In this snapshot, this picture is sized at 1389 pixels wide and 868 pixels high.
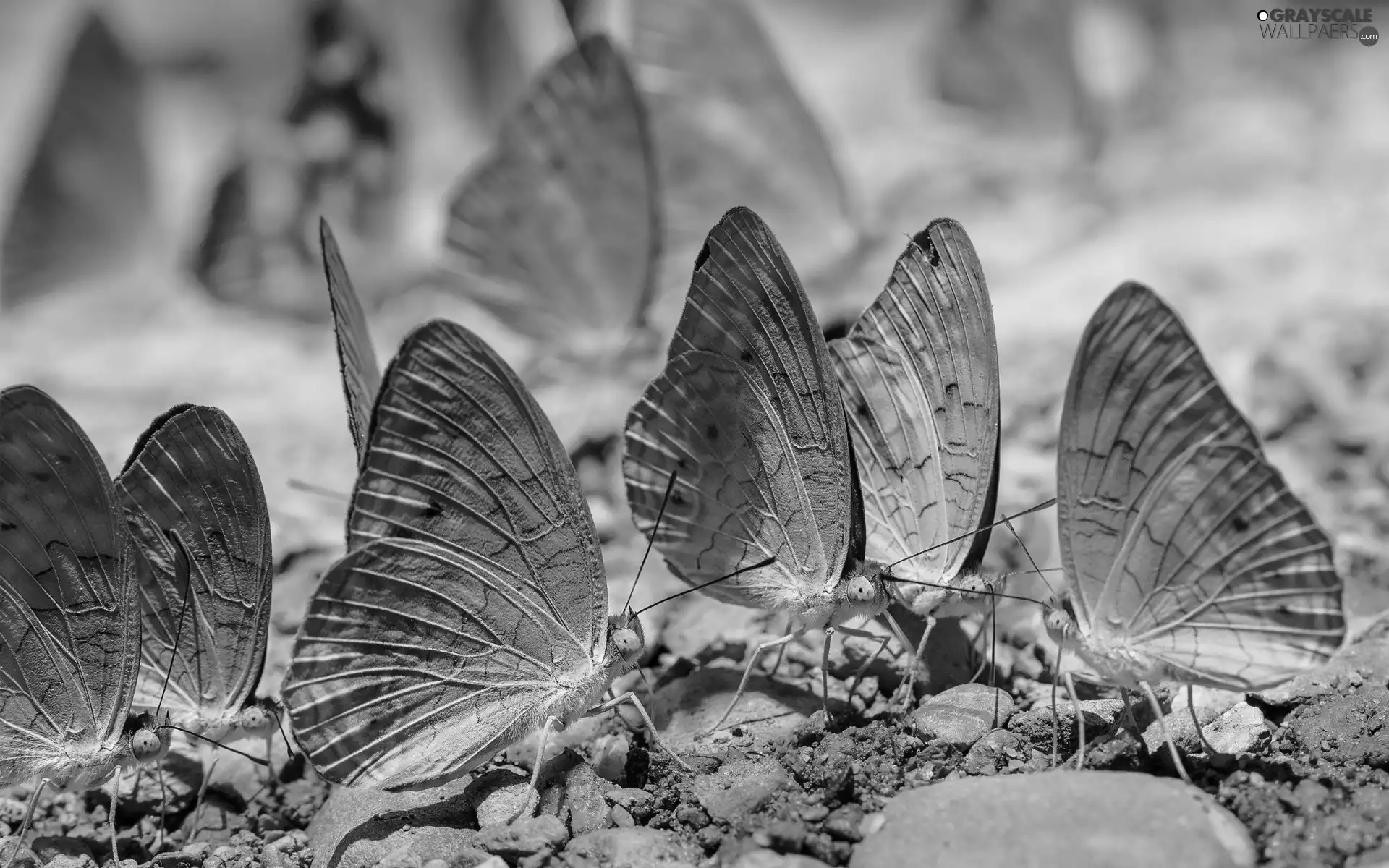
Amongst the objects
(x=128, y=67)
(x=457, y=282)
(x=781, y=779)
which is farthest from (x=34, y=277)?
(x=781, y=779)

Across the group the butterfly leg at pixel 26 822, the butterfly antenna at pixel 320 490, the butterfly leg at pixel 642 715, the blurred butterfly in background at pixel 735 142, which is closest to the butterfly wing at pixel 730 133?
the blurred butterfly in background at pixel 735 142

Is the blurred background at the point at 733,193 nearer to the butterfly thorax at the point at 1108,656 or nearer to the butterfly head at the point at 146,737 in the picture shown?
the butterfly head at the point at 146,737

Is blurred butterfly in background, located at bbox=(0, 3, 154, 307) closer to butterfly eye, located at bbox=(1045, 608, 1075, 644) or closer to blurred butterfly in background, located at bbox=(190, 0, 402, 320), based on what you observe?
blurred butterfly in background, located at bbox=(190, 0, 402, 320)

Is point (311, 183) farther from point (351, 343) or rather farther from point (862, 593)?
point (862, 593)

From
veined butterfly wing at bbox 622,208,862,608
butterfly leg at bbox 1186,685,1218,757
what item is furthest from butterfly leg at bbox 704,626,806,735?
butterfly leg at bbox 1186,685,1218,757

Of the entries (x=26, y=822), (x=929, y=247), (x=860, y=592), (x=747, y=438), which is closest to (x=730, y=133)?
(x=929, y=247)

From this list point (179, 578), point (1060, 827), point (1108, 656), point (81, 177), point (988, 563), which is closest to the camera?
point (1060, 827)
